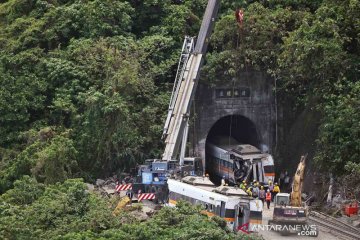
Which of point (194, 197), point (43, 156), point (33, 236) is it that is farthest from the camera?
point (43, 156)

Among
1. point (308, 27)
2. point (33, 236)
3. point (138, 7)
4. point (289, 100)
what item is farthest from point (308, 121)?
point (33, 236)

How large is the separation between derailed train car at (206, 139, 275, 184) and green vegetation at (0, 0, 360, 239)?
2646mm

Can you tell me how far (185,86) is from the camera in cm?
3853

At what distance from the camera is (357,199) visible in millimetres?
34250

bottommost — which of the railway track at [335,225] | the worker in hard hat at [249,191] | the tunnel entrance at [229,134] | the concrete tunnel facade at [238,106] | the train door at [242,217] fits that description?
the railway track at [335,225]

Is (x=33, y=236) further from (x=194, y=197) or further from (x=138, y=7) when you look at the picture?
(x=138, y=7)

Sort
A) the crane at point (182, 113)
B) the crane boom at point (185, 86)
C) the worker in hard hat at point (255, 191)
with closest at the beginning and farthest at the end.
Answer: the worker in hard hat at point (255, 191)
the crane at point (182, 113)
the crane boom at point (185, 86)

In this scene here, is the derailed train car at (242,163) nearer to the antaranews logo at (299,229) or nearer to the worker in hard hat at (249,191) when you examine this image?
the worker in hard hat at (249,191)

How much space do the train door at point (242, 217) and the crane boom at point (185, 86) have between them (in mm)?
6240

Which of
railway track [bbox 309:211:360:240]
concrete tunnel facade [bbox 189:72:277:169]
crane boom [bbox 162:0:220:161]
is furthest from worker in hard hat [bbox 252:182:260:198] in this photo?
concrete tunnel facade [bbox 189:72:277:169]

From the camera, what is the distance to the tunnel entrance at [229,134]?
42656 mm

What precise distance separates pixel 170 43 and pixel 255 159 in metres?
7.86

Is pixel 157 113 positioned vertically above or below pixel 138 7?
below

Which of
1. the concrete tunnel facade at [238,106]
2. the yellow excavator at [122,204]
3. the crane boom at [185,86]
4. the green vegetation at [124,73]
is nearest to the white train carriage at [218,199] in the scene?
the yellow excavator at [122,204]
